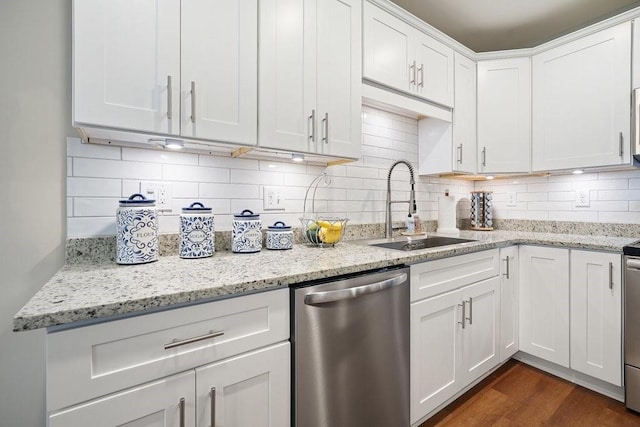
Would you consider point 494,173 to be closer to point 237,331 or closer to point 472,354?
point 472,354

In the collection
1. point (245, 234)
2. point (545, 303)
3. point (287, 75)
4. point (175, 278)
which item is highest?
point (287, 75)

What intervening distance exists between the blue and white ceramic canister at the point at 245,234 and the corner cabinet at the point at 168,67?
1.17ft

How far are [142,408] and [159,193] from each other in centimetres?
87

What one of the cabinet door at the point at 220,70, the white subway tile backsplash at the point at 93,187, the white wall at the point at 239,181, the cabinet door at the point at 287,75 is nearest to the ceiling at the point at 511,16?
the white wall at the point at 239,181

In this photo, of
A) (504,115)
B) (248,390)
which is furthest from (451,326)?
(504,115)

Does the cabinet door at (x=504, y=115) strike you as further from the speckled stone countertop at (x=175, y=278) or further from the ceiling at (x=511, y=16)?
the speckled stone countertop at (x=175, y=278)

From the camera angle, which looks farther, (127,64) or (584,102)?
(584,102)

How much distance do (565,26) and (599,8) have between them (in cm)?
24

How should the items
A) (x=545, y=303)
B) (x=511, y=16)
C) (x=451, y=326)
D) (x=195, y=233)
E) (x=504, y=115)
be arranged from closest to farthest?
(x=195, y=233) < (x=451, y=326) < (x=545, y=303) < (x=511, y=16) < (x=504, y=115)

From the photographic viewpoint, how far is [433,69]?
2037 millimetres

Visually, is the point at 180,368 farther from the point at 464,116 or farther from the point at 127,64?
the point at 464,116

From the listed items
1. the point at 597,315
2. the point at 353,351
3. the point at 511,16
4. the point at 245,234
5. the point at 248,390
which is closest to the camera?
the point at 248,390

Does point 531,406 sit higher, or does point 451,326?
point 451,326

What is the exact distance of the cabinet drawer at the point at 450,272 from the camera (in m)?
1.43
